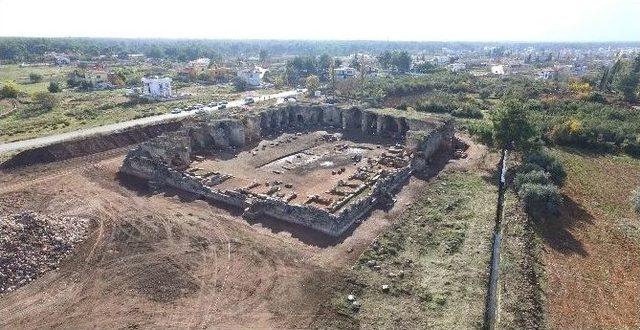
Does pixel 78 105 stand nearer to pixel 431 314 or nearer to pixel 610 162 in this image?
pixel 431 314

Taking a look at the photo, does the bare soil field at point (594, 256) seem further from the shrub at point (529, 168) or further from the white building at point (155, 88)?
the white building at point (155, 88)

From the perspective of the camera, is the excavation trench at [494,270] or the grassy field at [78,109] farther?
the grassy field at [78,109]

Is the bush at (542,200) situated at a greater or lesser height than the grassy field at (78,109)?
lesser

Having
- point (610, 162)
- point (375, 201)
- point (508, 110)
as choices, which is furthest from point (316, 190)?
point (610, 162)

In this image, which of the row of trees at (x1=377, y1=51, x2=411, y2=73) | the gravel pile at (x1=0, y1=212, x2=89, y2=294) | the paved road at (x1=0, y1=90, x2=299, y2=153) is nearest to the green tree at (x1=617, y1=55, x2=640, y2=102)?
the row of trees at (x1=377, y1=51, x2=411, y2=73)

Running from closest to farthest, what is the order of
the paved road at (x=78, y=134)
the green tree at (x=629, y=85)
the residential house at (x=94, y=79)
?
the paved road at (x=78, y=134) < the green tree at (x=629, y=85) < the residential house at (x=94, y=79)

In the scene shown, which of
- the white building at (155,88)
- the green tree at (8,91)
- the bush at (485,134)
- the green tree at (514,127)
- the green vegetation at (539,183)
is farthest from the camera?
the white building at (155,88)

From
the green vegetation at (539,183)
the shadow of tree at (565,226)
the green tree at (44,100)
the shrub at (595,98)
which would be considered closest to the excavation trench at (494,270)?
the green vegetation at (539,183)
